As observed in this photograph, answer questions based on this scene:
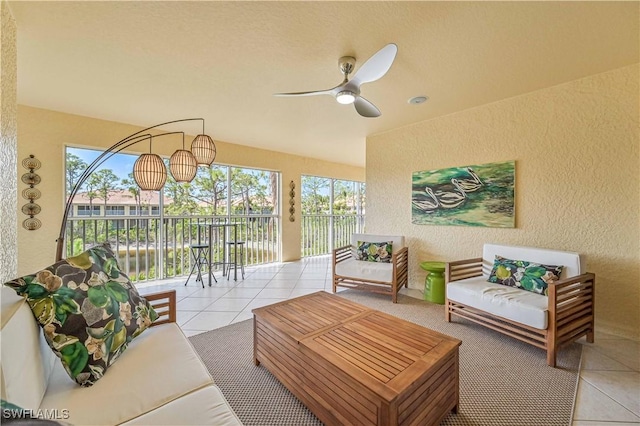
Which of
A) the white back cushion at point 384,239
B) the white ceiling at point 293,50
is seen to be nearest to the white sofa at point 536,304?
the white back cushion at point 384,239

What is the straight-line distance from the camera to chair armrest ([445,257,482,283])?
277cm

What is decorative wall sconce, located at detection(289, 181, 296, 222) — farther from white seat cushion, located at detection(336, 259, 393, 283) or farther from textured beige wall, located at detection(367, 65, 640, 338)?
textured beige wall, located at detection(367, 65, 640, 338)

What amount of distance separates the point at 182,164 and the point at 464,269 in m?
3.16

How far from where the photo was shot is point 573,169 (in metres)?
2.67

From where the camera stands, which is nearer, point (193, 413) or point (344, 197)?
point (193, 413)

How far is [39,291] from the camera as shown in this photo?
1.12 metres

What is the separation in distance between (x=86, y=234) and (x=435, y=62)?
15.9 ft

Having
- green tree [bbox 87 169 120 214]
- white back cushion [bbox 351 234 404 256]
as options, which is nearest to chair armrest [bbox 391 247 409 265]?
white back cushion [bbox 351 234 404 256]

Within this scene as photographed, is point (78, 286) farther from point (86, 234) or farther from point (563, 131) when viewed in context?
point (563, 131)

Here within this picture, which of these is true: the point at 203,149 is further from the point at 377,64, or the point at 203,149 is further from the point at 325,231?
the point at 325,231

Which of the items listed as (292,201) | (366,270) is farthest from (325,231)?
(366,270)

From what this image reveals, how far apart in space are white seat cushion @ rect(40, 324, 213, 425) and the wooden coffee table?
0.53m

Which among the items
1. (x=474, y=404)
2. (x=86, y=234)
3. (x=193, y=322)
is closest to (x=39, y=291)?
(x=193, y=322)

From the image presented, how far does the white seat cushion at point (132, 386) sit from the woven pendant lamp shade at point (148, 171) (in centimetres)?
162
